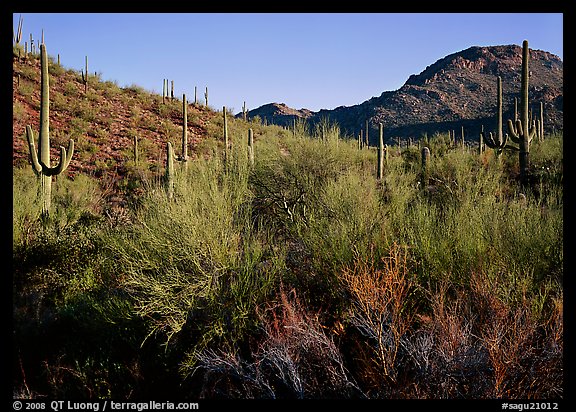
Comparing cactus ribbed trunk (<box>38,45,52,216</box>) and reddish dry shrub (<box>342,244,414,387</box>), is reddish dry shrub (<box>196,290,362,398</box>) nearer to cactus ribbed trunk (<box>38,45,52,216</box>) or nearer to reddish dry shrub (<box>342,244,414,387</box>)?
reddish dry shrub (<box>342,244,414,387</box>)

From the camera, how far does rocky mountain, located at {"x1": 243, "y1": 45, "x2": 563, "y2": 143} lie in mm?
47281

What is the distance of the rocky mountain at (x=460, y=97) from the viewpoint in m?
47.3

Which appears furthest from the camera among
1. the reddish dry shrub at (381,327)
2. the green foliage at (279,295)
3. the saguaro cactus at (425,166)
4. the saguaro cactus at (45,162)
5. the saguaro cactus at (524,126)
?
the saguaro cactus at (425,166)

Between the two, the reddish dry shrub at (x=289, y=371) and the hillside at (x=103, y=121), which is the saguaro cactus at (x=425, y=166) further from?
the hillside at (x=103, y=121)

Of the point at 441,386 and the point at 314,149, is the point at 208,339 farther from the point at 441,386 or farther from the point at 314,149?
the point at 314,149

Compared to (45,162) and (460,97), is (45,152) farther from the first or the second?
(460,97)

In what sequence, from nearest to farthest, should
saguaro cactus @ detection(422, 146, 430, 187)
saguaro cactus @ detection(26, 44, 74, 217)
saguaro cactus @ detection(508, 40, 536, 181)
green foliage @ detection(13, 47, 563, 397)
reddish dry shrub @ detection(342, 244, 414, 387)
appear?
reddish dry shrub @ detection(342, 244, 414, 387) → green foliage @ detection(13, 47, 563, 397) → saguaro cactus @ detection(26, 44, 74, 217) → saguaro cactus @ detection(508, 40, 536, 181) → saguaro cactus @ detection(422, 146, 430, 187)

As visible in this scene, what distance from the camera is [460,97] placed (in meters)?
58.0

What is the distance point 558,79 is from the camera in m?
55.8

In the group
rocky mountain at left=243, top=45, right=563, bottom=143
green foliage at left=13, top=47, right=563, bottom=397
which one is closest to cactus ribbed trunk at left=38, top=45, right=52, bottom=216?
green foliage at left=13, top=47, right=563, bottom=397

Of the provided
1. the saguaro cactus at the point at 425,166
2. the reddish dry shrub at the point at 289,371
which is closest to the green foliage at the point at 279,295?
the reddish dry shrub at the point at 289,371

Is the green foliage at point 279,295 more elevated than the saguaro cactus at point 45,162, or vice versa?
the saguaro cactus at point 45,162

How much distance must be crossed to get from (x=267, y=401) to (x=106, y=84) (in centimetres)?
3149

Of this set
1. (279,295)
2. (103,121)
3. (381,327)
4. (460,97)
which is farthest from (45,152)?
(460,97)
